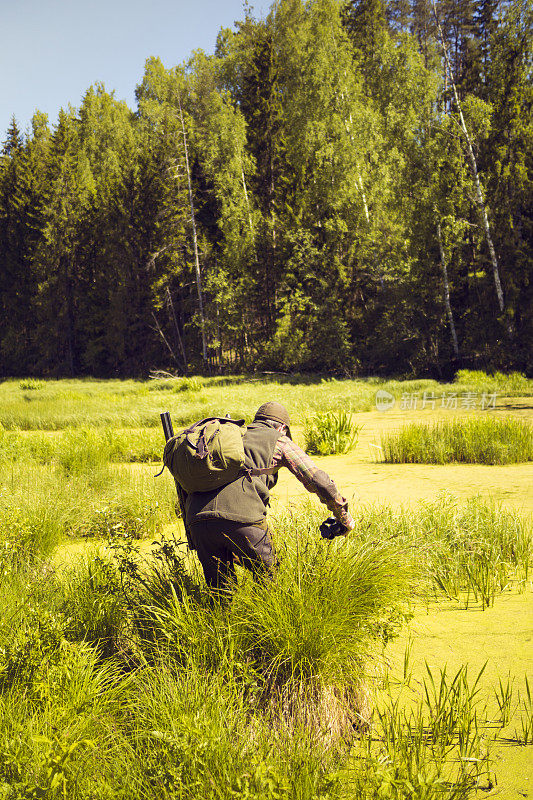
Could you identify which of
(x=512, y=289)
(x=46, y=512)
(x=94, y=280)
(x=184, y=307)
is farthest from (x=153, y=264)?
(x=46, y=512)

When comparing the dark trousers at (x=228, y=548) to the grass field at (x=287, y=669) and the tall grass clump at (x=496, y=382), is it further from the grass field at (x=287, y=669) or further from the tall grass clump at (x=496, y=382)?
the tall grass clump at (x=496, y=382)

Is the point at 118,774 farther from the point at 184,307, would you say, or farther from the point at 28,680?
the point at 184,307

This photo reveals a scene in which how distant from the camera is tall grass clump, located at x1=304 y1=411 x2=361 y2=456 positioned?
1016 centimetres

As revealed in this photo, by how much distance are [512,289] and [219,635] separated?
20736mm

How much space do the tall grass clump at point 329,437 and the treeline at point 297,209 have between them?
12556mm

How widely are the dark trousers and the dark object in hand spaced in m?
0.29

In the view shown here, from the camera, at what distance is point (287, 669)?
272 centimetres

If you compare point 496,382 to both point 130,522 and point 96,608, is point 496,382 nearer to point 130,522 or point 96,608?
point 130,522

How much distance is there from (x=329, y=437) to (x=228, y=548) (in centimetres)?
746

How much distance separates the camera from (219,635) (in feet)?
9.02

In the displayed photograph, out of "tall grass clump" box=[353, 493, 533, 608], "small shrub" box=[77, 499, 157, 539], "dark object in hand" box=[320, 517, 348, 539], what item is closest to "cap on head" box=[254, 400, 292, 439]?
"dark object in hand" box=[320, 517, 348, 539]

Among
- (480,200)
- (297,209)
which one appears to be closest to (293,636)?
(480,200)

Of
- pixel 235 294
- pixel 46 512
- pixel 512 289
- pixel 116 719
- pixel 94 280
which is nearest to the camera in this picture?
pixel 116 719

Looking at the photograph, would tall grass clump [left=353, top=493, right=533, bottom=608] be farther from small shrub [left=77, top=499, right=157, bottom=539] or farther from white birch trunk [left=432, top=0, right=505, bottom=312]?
white birch trunk [left=432, top=0, right=505, bottom=312]
